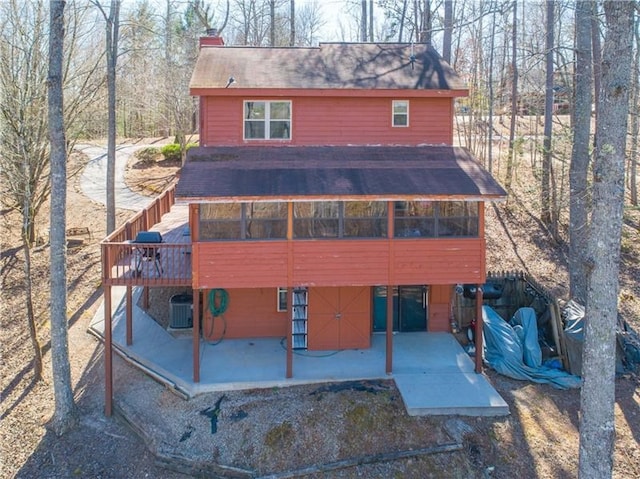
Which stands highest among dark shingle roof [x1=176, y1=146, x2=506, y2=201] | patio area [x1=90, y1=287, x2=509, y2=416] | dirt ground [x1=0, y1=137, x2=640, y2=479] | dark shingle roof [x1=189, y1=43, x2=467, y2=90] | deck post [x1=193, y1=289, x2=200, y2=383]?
dark shingle roof [x1=189, y1=43, x2=467, y2=90]

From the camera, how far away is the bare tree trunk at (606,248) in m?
7.21

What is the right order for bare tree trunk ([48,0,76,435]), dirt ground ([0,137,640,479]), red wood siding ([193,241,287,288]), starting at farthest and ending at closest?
1. red wood siding ([193,241,287,288])
2. bare tree trunk ([48,0,76,435])
3. dirt ground ([0,137,640,479])

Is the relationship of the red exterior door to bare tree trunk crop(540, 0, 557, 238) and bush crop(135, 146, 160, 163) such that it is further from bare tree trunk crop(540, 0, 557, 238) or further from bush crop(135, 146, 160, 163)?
bush crop(135, 146, 160, 163)

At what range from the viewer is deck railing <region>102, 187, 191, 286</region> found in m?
10.7

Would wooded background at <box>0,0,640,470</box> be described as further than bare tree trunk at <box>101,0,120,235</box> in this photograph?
No

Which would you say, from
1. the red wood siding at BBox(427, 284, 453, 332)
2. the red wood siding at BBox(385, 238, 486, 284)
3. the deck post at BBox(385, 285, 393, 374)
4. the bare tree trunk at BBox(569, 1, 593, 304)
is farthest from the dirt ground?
the red wood siding at BBox(385, 238, 486, 284)

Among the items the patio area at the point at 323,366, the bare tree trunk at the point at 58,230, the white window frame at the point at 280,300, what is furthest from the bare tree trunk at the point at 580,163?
the bare tree trunk at the point at 58,230

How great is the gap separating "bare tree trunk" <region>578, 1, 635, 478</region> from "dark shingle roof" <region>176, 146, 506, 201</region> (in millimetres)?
2907

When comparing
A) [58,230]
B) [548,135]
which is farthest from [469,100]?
[58,230]

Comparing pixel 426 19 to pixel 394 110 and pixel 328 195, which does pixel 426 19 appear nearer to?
pixel 394 110

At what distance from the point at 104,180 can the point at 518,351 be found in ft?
68.9

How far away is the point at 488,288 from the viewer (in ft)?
45.0

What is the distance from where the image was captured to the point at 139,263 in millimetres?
11469

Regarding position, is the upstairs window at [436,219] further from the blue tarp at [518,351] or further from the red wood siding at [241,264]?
the blue tarp at [518,351]
